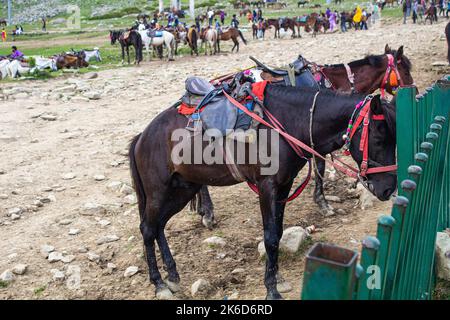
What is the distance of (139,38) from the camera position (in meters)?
22.5

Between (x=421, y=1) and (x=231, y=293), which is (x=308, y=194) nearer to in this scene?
(x=231, y=293)

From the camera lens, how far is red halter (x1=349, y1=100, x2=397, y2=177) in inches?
148

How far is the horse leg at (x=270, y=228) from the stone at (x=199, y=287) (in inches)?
26.3

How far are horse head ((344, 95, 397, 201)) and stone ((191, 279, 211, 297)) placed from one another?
1831 mm

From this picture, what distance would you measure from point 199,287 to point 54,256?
1796 millimetres

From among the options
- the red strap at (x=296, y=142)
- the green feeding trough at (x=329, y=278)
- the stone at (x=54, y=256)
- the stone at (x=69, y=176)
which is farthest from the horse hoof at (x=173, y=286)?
the stone at (x=69, y=176)

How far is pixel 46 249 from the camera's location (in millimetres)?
5539

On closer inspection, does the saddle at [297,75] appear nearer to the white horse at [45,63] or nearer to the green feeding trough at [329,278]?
the green feeding trough at [329,278]

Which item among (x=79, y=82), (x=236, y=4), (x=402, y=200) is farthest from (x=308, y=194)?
A: (x=236, y=4)

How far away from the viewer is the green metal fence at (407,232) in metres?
1.58

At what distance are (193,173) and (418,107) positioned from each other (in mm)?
2029

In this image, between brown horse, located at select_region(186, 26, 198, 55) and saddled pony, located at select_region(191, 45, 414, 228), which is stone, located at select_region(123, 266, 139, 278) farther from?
brown horse, located at select_region(186, 26, 198, 55)

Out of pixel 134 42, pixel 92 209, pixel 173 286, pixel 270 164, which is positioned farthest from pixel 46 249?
pixel 134 42

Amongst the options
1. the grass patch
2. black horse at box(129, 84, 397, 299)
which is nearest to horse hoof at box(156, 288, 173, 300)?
black horse at box(129, 84, 397, 299)
